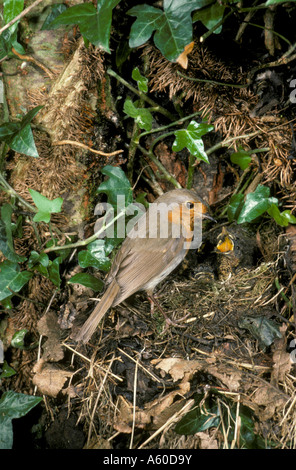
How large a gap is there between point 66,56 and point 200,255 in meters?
1.83

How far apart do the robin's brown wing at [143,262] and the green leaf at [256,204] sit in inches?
23.4

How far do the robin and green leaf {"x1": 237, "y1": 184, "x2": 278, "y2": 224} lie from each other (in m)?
0.34

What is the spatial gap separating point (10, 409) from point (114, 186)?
59.1 inches

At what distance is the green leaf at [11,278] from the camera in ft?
8.36

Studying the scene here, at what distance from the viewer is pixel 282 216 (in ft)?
8.56

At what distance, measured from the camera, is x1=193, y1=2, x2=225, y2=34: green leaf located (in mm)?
2359

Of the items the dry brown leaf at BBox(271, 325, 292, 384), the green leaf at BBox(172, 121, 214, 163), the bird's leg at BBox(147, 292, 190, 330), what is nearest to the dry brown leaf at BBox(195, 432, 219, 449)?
the dry brown leaf at BBox(271, 325, 292, 384)

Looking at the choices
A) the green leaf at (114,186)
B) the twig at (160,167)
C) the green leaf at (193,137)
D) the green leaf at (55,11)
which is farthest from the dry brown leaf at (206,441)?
the green leaf at (55,11)

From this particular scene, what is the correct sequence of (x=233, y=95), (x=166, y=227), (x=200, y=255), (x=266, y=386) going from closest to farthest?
(x=266, y=386) → (x=233, y=95) → (x=166, y=227) → (x=200, y=255)

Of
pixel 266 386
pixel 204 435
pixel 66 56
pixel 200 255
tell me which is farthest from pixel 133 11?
pixel 204 435

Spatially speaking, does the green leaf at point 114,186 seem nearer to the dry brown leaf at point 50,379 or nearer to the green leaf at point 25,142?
the green leaf at point 25,142

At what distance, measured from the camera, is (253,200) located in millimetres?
2648

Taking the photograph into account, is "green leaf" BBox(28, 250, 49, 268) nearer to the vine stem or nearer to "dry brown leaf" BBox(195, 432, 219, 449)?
the vine stem
